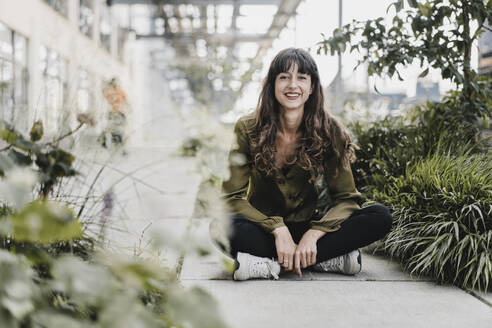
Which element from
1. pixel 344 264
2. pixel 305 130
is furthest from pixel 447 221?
pixel 305 130

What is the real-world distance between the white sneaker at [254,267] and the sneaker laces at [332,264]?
236 mm

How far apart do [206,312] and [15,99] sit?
1.46 metres

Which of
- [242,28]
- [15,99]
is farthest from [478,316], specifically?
[242,28]

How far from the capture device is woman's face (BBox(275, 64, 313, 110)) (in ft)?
7.16

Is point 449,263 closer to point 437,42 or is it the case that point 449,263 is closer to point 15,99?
point 437,42

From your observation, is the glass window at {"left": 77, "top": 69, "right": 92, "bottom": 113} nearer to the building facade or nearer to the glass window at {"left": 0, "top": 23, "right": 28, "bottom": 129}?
the building facade

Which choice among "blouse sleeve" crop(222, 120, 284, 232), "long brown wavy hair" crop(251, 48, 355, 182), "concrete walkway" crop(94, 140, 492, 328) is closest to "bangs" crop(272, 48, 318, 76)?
"long brown wavy hair" crop(251, 48, 355, 182)

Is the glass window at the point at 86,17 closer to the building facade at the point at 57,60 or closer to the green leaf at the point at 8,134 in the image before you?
the building facade at the point at 57,60

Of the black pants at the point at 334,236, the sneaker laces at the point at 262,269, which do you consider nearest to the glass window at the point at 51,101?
the black pants at the point at 334,236

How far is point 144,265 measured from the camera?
0.58 m

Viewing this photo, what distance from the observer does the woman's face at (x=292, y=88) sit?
2.18 metres

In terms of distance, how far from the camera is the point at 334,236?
2.04m

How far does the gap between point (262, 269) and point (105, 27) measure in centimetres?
1692

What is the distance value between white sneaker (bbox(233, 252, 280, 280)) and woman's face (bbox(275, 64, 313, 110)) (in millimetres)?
733
